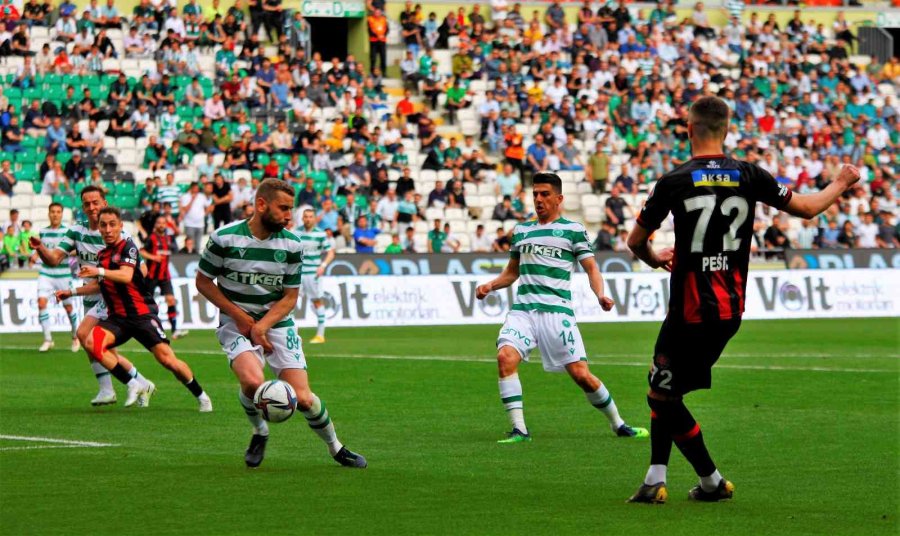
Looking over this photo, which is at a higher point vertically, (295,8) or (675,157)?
(295,8)

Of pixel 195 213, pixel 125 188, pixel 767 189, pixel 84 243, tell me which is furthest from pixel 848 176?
pixel 125 188

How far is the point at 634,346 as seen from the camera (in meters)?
26.1

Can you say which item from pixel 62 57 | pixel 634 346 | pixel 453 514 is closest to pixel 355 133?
pixel 62 57

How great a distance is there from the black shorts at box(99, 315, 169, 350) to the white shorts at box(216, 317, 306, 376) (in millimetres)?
4895

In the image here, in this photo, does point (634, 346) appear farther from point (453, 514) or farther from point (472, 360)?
point (453, 514)

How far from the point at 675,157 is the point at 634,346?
57.7 feet

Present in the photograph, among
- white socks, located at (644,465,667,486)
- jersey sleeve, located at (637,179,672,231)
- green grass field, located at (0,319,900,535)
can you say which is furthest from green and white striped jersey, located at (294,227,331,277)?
jersey sleeve, located at (637,179,672,231)

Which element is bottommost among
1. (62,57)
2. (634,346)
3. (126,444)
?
(634,346)

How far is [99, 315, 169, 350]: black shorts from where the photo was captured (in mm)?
Answer: 16203

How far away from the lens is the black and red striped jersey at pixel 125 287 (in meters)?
15.9

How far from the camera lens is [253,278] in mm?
11258

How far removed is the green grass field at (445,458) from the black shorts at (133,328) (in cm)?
73

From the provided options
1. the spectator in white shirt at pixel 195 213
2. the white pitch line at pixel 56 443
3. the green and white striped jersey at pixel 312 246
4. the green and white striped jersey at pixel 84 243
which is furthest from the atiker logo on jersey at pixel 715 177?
the spectator in white shirt at pixel 195 213

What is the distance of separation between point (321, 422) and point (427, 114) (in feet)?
102
